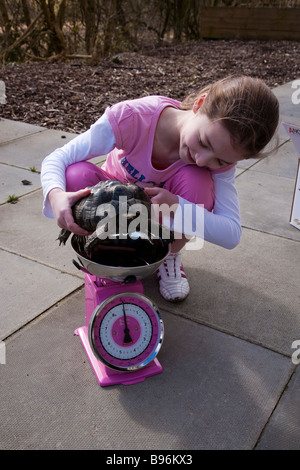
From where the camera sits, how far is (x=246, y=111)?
1.64 meters

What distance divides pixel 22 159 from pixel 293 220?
2186 millimetres

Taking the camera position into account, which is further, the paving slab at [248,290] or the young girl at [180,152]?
the paving slab at [248,290]

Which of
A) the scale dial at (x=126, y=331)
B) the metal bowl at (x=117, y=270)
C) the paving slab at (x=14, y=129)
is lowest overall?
the paving slab at (x=14, y=129)

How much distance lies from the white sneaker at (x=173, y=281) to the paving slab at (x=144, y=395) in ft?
0.59

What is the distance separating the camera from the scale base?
175 centimetres

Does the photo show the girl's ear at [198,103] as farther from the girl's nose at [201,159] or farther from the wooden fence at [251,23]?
the wooden fence at [251,23]

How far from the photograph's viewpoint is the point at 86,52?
862 cm

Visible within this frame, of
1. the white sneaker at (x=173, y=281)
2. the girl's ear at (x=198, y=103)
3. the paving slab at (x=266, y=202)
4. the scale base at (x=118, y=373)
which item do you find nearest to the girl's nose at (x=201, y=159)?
the girl's ear at (x=198, y=103)

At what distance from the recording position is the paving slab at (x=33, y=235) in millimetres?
2488

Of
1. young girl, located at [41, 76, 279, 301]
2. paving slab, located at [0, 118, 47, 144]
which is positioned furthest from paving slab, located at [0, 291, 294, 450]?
paving slab, located at [0, 118, 47, 144]

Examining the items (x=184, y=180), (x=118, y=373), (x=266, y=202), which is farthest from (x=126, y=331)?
(x=266, y=202)

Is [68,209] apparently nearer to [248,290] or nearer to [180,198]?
[180,198]

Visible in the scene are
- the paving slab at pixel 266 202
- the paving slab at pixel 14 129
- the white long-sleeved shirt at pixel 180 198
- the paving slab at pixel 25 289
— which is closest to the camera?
the white long-sleeved shirt at pixel 180 198
